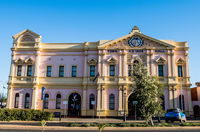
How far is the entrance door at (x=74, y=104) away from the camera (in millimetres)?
32938

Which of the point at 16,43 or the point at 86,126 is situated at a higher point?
the point at 16,43

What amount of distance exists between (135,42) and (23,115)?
65.0ft

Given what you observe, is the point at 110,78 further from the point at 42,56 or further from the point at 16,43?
the point at 16,43

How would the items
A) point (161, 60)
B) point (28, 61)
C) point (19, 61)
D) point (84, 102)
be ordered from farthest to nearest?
point (19, 61)
point (28, 61)
point (161, 60)
point (84, 102)

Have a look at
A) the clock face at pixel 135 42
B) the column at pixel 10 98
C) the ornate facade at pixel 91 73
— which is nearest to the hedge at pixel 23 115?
the ornate facade at pixel 91 73

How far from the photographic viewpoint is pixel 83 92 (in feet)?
107

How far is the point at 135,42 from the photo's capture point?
33.2 meters

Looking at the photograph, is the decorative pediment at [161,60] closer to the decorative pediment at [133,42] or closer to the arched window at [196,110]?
the decorative pediment at [133,42]

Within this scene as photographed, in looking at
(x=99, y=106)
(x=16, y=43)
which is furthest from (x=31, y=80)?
(x=99, y=106)

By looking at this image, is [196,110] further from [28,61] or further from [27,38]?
[27,38]

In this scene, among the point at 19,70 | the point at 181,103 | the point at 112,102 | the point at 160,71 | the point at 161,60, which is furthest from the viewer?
the point at 19,70

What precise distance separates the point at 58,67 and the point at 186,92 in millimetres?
20762

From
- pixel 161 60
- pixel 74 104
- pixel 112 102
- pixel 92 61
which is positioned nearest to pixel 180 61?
pixel 161 60

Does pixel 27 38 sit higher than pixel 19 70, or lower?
higher
